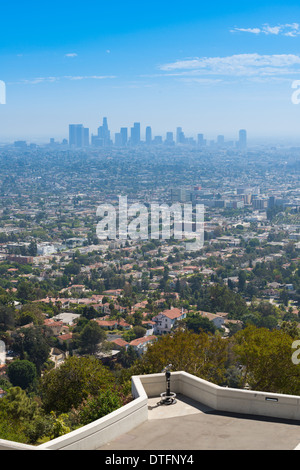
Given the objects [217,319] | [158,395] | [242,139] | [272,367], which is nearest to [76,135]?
[242,139]

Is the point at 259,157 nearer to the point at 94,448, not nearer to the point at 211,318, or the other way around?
the point at 211,318

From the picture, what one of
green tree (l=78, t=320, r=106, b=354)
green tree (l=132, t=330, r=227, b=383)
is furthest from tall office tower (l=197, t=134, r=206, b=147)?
green tree (l=132, t=330, r=227, b=383)

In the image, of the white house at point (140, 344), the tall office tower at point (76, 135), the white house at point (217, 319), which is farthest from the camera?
the tall office tower at point (76, 135)

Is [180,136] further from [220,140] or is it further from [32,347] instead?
[32,347]

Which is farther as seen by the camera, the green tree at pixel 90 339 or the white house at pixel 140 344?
the white house at pixel 140 344

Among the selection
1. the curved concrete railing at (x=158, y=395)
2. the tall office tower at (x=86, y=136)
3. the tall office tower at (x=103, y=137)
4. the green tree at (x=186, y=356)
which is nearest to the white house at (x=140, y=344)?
the green tree at (x=186, y=356)

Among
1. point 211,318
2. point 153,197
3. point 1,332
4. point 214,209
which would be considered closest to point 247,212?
point 214,209

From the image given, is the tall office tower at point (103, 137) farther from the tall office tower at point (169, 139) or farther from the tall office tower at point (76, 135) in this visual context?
the tall office tower at point (169, 139)
